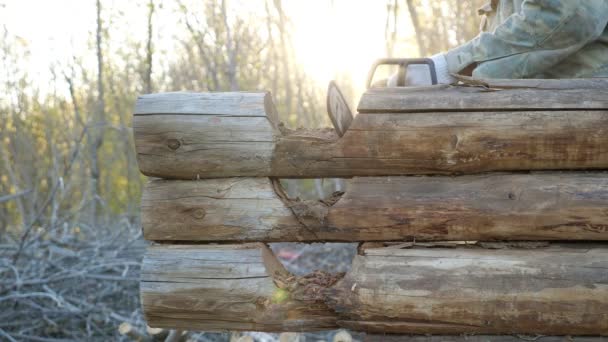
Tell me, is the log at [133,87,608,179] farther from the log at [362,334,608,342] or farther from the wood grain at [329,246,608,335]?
the log at [362,334,608,342]

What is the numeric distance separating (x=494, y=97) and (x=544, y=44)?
1.33ft

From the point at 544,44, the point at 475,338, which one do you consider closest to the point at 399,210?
the point at 475,338

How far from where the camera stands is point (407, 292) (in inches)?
95.5

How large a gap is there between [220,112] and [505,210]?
4.13ft

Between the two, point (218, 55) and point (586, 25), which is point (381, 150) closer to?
point (586, 25)

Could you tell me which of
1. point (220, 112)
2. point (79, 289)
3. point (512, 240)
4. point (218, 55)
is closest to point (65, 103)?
point (218, 55)

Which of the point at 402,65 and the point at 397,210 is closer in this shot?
the point at 397,210

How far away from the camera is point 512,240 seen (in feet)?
8.32

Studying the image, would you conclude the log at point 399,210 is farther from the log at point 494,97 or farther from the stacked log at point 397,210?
the log at point 494,97

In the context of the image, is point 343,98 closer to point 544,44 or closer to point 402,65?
point 402,65

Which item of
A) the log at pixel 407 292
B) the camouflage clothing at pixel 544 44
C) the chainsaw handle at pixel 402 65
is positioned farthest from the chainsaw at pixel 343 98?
the log at pixel 407 292

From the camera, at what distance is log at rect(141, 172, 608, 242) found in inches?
96.4

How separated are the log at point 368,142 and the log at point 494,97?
0.06ft

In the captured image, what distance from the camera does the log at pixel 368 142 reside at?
247cm
